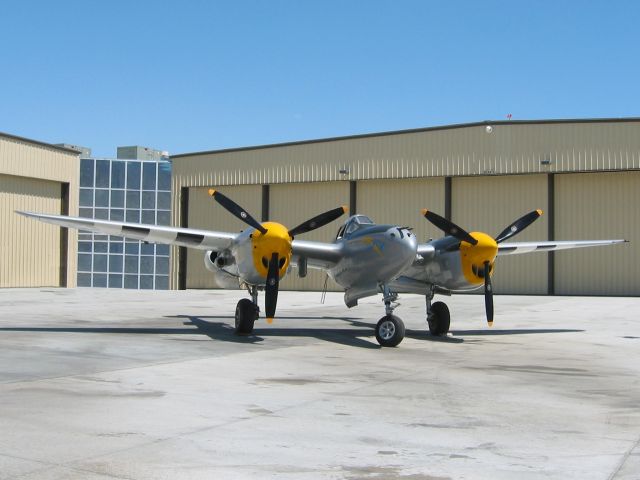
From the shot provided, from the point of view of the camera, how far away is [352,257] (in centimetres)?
1917

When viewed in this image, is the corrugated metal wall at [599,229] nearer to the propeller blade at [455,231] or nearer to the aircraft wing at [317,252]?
the propeller blade at [455,231]

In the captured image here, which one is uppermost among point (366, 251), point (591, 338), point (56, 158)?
point (56, 158)

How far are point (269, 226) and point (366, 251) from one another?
2.66 metres

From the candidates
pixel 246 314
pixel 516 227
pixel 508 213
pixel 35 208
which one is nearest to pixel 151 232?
pixel 246 314

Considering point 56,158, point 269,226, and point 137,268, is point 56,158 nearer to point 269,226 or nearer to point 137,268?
point 137,268

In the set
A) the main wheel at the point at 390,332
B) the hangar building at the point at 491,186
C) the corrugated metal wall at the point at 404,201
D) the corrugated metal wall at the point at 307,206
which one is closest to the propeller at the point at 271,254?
the main wheel at the point at 390,332

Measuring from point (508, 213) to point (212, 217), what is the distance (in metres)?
21.4

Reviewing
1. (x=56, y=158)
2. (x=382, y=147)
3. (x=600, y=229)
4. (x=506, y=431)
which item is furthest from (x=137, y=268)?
(x=506, y=431)

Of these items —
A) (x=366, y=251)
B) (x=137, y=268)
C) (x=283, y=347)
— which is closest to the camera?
(x=283, y=347)

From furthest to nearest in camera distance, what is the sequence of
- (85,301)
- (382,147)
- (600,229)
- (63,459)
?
(382,147)
(600,229)
(85,301)
(63,459)

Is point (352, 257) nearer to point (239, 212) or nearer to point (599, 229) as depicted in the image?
point (239, 212)

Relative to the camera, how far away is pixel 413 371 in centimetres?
1355

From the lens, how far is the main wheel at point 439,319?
803 inches

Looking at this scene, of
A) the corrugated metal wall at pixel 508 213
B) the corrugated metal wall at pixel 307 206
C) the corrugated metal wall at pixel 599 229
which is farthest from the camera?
the corrugated metal wall at pixel 307 206
